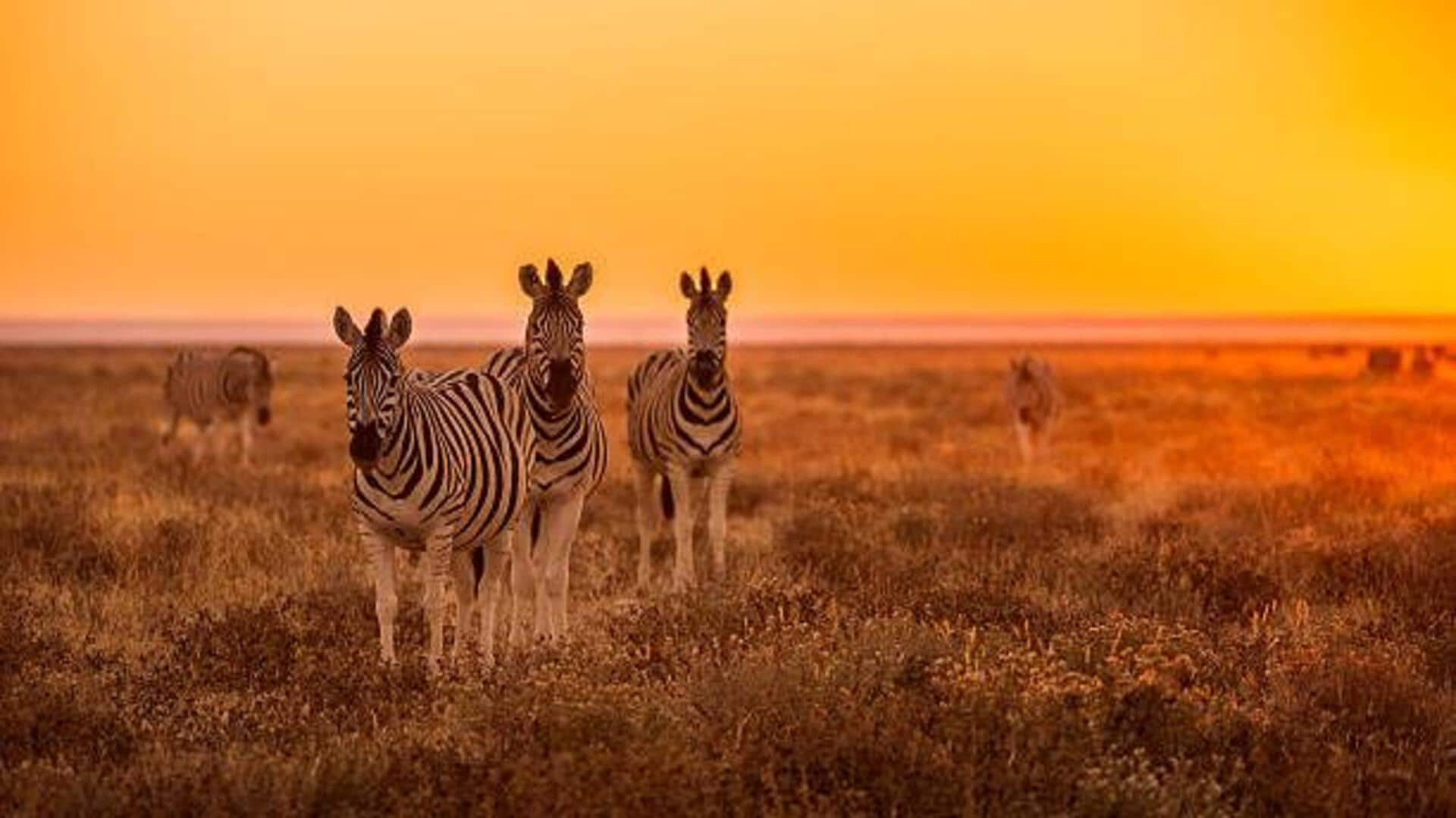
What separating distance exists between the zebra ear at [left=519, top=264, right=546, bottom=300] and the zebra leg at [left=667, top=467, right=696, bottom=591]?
9.08 ft

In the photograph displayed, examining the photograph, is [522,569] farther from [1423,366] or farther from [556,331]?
[1423,366]

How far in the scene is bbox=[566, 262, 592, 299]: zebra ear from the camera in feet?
34.0

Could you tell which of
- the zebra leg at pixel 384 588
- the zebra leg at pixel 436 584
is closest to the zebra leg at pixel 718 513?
the zebra leg at pixel 436 584

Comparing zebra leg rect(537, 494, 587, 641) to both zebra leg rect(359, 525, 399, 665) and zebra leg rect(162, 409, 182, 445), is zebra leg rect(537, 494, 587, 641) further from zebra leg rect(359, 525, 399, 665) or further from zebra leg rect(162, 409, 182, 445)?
zebra leg rect(162, 409, 182, 445)

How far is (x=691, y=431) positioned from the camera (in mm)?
12828

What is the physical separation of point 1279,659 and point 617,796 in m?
4.76

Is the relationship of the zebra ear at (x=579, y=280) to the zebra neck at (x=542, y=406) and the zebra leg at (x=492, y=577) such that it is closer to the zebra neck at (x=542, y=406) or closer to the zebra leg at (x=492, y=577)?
the zebra neck at (x=542, y=406)

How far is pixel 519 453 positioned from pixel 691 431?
11.0 feet

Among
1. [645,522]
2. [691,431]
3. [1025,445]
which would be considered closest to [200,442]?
[1025,445]

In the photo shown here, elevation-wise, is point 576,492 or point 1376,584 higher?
point 576,492

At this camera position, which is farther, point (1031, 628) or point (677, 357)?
point (677, 357)

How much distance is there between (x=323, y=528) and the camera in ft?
48.5

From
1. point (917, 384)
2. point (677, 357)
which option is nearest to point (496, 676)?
point (677, 357)

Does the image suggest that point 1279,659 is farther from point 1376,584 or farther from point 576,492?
point 576,492
